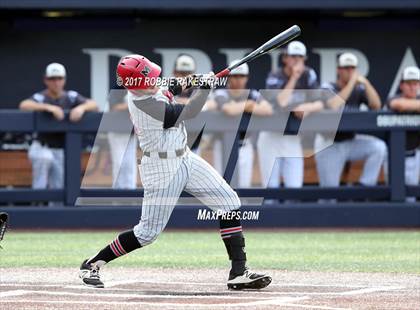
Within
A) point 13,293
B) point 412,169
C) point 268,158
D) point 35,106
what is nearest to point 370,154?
point 412,169

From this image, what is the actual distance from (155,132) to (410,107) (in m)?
5.49

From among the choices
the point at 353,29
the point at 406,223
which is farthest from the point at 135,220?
the point at 353,29

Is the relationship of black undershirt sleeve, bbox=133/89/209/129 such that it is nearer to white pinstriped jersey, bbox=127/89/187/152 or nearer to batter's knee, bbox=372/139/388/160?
white pinstriped jersey, bbox=127/89/187/152

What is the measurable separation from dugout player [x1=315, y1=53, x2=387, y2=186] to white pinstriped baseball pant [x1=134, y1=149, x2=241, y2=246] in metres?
4.76

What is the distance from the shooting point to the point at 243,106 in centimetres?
1190

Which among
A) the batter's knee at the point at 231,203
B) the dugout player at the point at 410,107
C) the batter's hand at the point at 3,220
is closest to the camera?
the batter's hand at the point at 3,220

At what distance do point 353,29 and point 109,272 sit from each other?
699 centimetres

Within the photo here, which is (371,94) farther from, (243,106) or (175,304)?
(175,304)

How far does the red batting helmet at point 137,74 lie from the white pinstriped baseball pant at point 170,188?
495mm

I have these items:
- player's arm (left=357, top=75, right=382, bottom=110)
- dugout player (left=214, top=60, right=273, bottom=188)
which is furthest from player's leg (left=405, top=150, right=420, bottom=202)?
dugout player (left=214, top=60, right=273, bottom=188)

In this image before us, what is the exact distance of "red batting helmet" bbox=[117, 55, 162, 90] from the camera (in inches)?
281

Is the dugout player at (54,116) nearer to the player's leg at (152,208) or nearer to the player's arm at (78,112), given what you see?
the player's arm at (78,112)

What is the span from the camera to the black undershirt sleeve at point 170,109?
7.07 meters

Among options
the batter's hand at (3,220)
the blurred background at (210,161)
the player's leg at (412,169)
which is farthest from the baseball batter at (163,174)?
the player's leg at (412,169)
